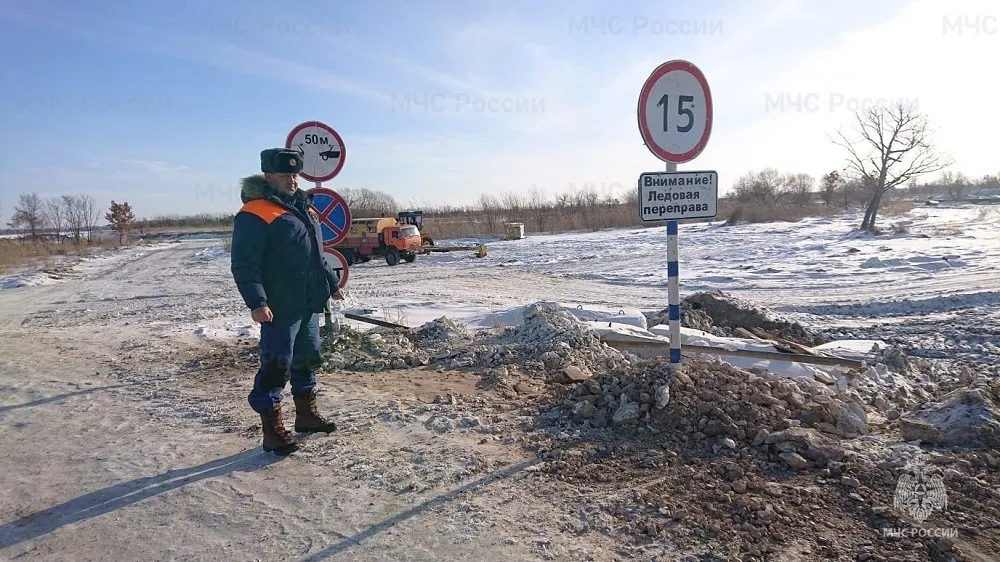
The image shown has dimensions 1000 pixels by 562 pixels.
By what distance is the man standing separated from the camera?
3453mm

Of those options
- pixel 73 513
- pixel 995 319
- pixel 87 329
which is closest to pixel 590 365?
pixel 73 513

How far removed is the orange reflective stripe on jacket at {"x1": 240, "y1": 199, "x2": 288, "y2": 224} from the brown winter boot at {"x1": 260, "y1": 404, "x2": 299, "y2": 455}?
3.99ft

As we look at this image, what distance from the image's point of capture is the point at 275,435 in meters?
3.67

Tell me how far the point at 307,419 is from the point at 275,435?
0.35m

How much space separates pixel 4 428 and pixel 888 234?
27367 millimetres

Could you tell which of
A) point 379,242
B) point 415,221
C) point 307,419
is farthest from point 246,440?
point 415,221

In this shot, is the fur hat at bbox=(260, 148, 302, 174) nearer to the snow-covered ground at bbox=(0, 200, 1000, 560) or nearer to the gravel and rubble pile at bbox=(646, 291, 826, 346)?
the snow-covered ground at bbox=(0, 200, 1000, 560)

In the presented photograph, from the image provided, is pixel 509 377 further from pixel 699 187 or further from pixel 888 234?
pixel 888 234

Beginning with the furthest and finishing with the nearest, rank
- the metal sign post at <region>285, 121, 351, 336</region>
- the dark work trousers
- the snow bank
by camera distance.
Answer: the snow bank, the metal sign post at <region>285, 121, 351, 336</region>, the dark work trousers

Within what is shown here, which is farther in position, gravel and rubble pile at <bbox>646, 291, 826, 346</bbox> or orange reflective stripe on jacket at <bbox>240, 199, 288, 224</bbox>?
gravel and rubble pile at <bbox>646, 291, 826, 346</bbox>

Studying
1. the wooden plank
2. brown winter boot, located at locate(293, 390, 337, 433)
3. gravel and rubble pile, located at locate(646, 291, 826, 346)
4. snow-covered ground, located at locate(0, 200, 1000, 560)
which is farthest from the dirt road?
gravel and rubble pile, located at locate(646, 291, 826, 346)

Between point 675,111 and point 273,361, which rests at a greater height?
point 675,111

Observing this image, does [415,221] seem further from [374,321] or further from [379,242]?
[374,321]

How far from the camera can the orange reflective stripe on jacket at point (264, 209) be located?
351 cm
